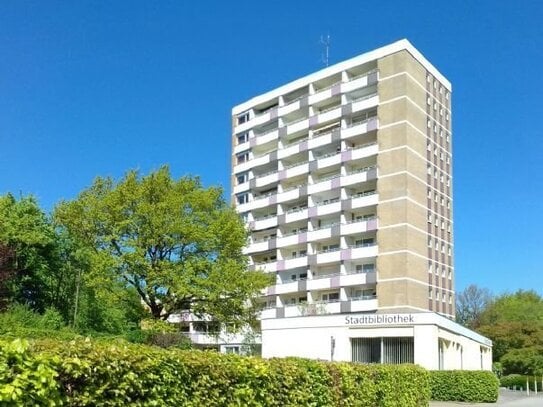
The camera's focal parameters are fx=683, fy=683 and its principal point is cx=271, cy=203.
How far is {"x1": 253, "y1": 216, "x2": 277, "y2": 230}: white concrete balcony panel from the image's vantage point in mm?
76812

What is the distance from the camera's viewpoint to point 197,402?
339 inches

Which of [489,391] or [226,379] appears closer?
[226,379]

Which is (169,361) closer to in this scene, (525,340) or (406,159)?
(406,159)

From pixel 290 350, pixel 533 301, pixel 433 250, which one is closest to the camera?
pixel 290 350

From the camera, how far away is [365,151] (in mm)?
67875

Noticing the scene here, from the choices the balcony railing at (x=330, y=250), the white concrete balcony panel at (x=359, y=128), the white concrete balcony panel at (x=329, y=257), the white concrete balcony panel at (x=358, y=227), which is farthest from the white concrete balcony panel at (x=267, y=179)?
the white concrete balcony panel at (x=358, y=227)

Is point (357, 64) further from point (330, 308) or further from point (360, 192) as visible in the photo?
point (330, 308)

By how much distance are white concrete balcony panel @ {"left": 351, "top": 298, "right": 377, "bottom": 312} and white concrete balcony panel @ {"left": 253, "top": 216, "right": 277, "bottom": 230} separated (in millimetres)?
16244

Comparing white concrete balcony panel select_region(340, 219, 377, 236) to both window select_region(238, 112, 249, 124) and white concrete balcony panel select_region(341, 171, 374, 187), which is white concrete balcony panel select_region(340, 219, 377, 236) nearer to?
white concrete balcony panel select_region(341, 171, 374, 187)

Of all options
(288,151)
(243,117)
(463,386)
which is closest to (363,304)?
(288,151)

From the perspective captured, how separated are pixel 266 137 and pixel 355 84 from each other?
14.2 meters

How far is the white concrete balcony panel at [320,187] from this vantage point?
70.4 meters

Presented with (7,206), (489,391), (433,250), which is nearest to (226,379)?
(489,391)

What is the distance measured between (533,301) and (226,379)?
99.4m
